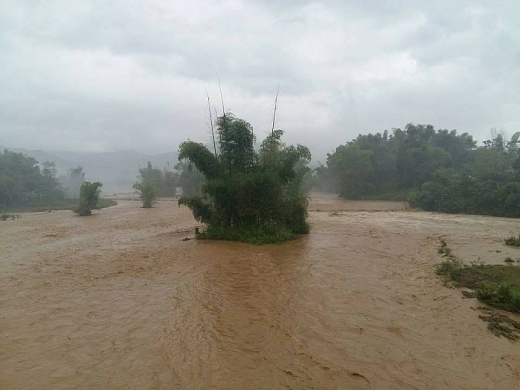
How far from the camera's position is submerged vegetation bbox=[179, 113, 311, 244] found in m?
14.7

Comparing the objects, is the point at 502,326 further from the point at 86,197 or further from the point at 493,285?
the point at 86,197

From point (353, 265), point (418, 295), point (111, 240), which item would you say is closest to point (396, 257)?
point (353, 265)

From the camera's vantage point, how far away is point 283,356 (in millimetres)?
4941

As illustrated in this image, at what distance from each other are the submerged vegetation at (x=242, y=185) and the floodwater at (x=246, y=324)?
2892 mm

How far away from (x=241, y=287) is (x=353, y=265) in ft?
13.3

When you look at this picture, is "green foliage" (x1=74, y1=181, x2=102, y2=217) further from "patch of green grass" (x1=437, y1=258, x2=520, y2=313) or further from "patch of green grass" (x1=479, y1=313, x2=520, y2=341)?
"patch of green grass" (x1=479, y1=313, x2=520, y2=341)

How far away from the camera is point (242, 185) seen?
1423cm

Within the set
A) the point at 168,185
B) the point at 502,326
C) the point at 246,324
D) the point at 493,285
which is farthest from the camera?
the point at 168,185

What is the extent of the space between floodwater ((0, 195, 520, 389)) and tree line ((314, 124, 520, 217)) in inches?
886

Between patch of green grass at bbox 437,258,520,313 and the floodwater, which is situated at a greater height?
patch of green grass at bbox 437,258,520,313

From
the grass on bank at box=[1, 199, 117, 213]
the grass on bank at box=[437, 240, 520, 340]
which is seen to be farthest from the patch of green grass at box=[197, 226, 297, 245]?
the grass on bank at box=[1, 199, 117, 213]

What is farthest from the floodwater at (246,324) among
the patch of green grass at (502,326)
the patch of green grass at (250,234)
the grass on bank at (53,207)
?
the grass on bank at (53,207)

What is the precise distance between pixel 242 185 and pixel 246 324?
8551mm

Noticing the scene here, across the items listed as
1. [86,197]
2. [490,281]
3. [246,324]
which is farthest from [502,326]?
[86,197]
